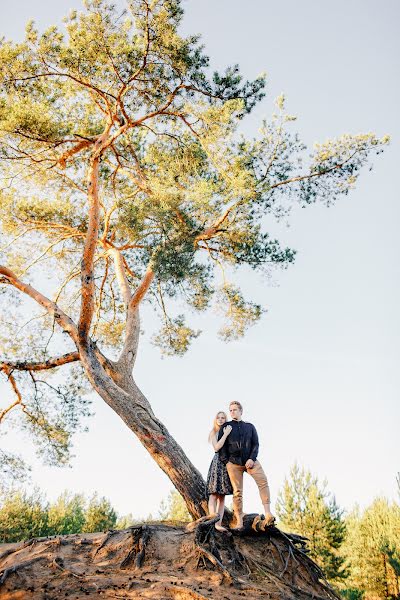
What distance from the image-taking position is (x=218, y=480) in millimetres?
5570

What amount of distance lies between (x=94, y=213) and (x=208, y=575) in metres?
5.70

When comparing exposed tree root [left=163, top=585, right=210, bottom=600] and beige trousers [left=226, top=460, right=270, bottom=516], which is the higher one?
beige trousers [left=226, top=460, right=270, bottom=516]

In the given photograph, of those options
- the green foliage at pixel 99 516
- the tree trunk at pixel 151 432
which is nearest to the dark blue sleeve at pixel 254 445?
the tree trunk at pixel 151 432

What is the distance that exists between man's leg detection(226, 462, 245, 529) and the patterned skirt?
76mm

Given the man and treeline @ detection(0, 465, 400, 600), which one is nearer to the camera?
the man

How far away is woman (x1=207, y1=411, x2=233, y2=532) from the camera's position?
5.54 meters

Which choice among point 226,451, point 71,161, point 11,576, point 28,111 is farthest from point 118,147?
point 11,576

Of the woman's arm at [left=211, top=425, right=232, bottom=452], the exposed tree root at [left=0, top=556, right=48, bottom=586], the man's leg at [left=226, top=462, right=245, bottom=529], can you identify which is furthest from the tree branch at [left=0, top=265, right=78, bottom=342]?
the man's leg at [left=226, top=462, right=245, bottom=529]

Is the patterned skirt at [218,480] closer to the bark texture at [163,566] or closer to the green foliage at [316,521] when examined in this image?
the bark texture at [163,566]

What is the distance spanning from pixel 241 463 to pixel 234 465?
10 cm

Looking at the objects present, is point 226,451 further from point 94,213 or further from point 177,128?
point 177,128

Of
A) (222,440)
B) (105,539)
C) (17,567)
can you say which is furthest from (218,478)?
(17,567)

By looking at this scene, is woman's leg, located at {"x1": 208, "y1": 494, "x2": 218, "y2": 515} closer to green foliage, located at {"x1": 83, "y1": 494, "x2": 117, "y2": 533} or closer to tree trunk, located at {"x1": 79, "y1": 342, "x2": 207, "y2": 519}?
tree trunk, located at {"x1": 79, "y1": 342, "x2": 207, "y2": 519}

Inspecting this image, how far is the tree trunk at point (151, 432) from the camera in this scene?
617 cm
